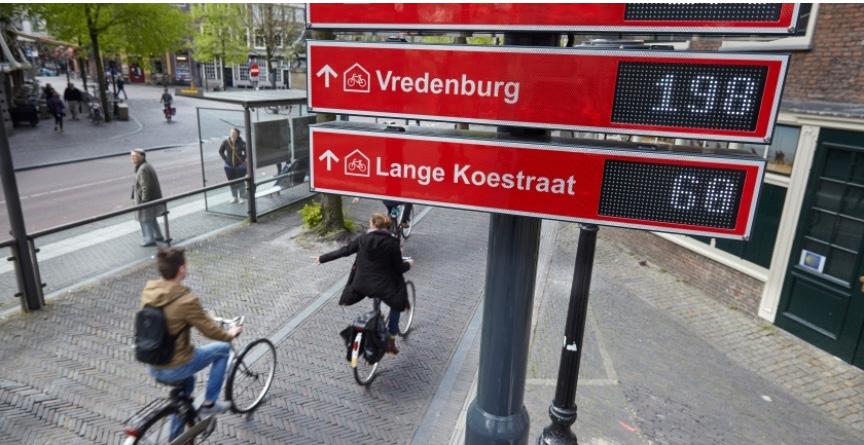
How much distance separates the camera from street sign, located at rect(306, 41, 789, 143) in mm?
2340

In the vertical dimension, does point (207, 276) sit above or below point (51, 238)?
below

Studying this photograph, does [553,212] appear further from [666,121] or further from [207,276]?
[207,276]

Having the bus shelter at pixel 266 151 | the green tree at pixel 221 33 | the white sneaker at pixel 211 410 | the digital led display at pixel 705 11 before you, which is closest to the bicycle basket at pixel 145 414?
the white sneaker at pixel 211 410

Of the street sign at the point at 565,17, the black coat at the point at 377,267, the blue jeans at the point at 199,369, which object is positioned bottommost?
the blue jeans at the point at 199,369

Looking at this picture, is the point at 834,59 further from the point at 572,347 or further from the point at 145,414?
the point at 145,414

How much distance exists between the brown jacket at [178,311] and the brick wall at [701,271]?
23.5ft

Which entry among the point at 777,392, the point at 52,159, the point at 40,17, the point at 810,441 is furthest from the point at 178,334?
the point at 40,17

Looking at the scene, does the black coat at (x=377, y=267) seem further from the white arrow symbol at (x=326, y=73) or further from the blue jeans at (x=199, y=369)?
the white arrow symbol at (x=326, y=73)

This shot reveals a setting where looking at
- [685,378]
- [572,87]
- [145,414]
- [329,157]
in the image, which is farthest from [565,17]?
[685,378]

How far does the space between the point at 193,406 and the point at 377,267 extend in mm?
2081

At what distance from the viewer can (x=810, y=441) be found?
5.38 m

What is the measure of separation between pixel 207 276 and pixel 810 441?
8133mm

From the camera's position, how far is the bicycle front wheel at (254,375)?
512cm

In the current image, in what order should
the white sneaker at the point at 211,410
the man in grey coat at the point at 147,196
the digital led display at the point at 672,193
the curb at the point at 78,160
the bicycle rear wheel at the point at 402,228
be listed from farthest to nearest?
1. the curb at the point at 78,160
2. the bicycle rear wheel at the point at 402,228
3. the man in grey coat at the point at 147,196
4. the white sneaker at the point at 211,410
5. the digital led display at the point at 672,193
